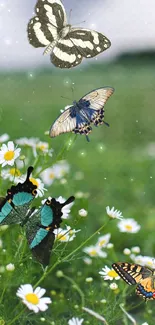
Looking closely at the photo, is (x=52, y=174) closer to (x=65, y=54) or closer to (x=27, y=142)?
(x=27, y=142)

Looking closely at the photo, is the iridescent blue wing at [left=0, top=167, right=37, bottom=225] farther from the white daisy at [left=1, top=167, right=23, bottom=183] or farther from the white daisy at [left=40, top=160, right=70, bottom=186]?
the white daisy at [left=40, top=160, right=70, bottom=186]

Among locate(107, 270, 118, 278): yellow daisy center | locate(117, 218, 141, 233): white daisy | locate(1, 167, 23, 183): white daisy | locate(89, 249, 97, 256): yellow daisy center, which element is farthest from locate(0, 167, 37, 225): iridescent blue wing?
locate(117, 218, 141, 233): white daisy

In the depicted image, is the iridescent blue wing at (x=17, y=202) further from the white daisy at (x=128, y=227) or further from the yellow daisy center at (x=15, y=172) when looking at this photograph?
the white daisy at (x=128, y=227)

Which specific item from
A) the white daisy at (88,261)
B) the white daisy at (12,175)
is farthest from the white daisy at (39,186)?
the white daisy at (88,261)

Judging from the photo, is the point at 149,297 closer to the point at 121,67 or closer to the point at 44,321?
the point at 44,321

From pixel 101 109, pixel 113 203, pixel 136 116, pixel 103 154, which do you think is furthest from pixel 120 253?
pixel 136 116

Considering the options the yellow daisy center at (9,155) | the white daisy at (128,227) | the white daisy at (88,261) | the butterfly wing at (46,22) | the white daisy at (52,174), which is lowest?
the white daisy at (88,261)
